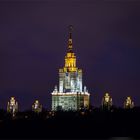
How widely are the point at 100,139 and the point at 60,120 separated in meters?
13.7

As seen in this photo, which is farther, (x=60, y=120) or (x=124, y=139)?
(x=60, y=120)

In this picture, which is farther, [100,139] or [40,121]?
[40,121]

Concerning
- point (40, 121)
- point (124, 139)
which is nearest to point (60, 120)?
point (40, 121)

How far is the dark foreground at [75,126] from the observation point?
187125 millimetres

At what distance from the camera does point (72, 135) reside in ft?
616

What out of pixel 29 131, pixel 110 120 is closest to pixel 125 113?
pixel 110 120

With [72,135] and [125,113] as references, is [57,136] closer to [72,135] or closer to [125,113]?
[72,135]

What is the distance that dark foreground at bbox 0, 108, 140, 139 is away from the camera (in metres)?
187

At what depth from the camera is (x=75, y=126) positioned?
19262 centimetres

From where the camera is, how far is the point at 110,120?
195 meters
